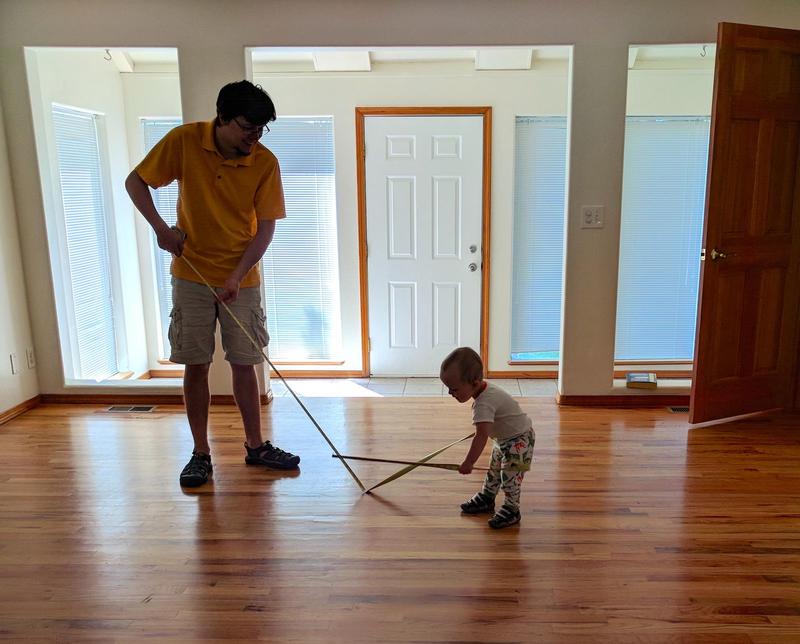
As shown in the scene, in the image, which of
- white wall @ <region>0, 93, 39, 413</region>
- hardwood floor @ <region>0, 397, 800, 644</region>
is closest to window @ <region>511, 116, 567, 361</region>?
hardwood floor @ <region>0, 397, 800, 644</region>

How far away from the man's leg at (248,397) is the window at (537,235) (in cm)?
245

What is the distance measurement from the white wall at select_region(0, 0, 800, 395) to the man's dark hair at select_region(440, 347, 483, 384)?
170 cm

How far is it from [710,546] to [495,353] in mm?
2763

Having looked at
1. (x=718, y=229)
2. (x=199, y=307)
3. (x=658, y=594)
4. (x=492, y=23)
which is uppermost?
(x=492, y=23)

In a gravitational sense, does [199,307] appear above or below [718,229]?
below

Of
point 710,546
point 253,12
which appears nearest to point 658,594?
point 710,546

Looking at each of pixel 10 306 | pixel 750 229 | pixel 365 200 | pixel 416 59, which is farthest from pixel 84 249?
pixel 750 229

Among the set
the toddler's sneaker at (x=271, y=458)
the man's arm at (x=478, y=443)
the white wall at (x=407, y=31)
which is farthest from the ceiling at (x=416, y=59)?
the man's arm at (x=478, y=443)

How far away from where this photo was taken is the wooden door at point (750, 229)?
3.01m

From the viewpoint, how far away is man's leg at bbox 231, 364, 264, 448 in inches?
107

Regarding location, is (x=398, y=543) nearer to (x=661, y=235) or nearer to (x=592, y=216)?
(x=592, y=216)

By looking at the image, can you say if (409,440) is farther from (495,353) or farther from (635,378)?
(495,353)

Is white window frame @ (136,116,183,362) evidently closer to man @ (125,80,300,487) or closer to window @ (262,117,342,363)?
window @ (262,117,342,363)

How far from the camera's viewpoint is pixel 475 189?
15.2ft
